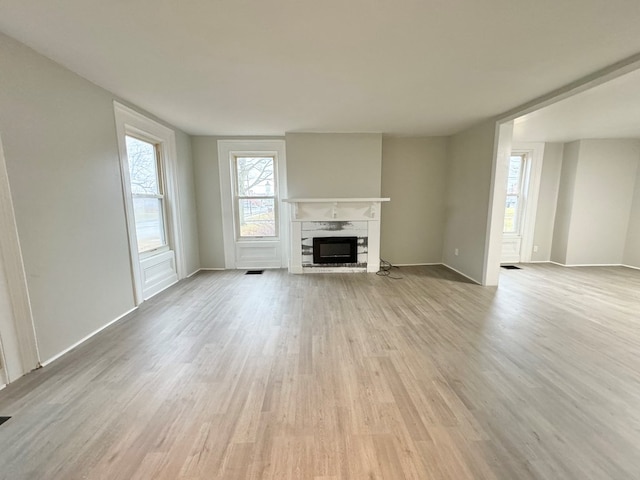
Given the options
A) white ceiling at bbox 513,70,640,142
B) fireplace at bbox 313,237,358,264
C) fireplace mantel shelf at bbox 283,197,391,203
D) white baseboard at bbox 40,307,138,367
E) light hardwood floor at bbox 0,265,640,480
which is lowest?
light hardwood floor at bbox 0,265,640,480

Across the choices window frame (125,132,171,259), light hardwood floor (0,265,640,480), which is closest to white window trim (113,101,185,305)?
window frame (125,132,171,259)

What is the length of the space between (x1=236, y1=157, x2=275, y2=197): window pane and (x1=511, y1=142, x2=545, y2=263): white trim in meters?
4.78

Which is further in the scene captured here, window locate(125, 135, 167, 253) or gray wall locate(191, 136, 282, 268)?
gray wall locate(191, 136, 282, 268)

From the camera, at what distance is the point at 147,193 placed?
12.0 ft

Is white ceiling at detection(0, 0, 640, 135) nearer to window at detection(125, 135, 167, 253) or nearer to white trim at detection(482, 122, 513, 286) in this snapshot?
white trim at detection(482, 122, 513, 286)

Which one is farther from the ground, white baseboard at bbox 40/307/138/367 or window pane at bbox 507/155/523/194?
window pane at bbox 507/155/523/194

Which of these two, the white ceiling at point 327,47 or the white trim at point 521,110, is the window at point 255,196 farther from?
the white trim at point 521,110

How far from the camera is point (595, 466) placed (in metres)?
1.25

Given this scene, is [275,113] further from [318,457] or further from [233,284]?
[318,457]

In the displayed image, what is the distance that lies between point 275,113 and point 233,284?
259 cm

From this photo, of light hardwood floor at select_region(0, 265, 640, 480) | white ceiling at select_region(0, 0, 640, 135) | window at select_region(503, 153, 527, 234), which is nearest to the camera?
light hardwood floor at select_region(0, 265, 640, 480)

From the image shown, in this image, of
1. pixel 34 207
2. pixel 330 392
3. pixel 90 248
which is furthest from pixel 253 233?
pixel 330 392

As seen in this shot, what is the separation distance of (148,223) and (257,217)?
1810 mm

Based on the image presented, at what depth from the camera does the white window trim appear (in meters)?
2.94
